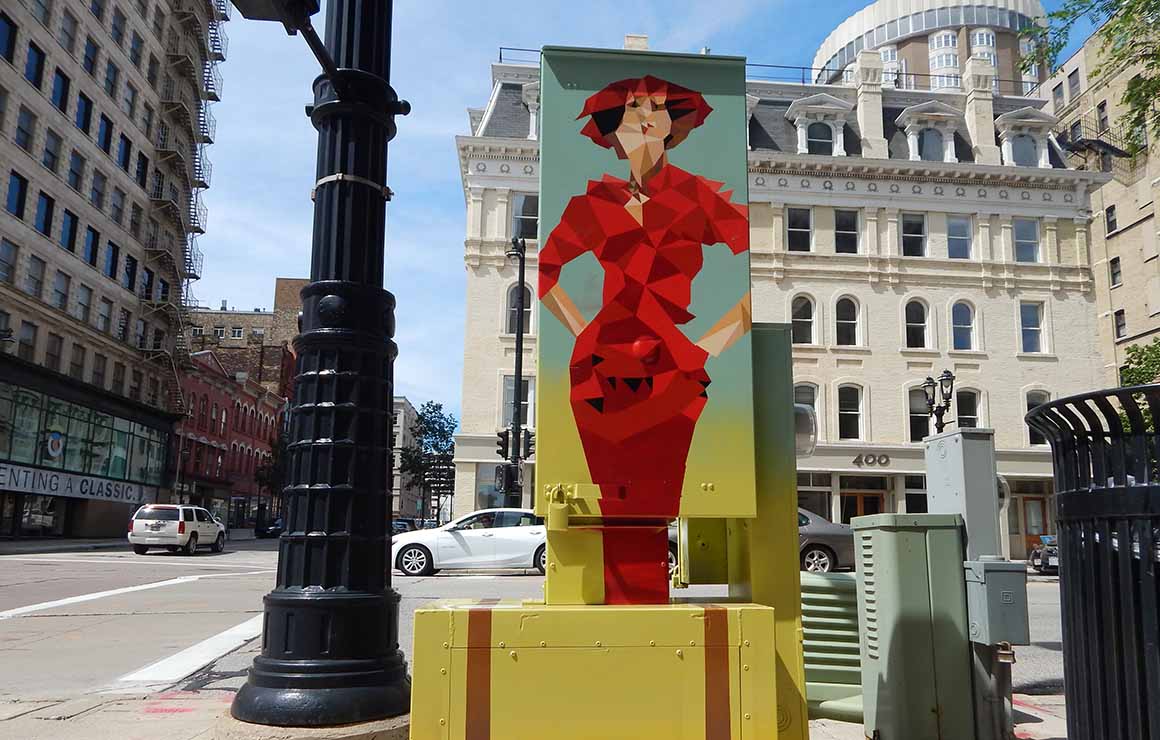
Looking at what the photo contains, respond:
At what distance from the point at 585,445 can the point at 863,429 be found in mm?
30760

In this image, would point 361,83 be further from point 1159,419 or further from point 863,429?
point 863,429

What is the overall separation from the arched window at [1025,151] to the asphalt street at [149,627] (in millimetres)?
21342

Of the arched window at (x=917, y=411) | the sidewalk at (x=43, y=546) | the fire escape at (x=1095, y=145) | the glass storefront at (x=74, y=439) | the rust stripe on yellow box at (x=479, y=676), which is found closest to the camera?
the rust stripe on yellow box at (x=479, y=676)

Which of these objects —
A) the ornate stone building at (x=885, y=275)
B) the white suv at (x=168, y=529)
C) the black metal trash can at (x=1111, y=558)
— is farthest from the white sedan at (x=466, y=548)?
the black metal trash can at (x=1111, y=558)

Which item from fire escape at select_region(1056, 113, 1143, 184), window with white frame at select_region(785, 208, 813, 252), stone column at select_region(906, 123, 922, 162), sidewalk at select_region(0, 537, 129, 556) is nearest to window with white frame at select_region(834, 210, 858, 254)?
window with white frame at select_region(785, 208, 813, 252)

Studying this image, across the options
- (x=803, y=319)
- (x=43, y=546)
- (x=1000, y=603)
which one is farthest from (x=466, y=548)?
(x=43, y=546)

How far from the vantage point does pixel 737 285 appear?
3162 mm

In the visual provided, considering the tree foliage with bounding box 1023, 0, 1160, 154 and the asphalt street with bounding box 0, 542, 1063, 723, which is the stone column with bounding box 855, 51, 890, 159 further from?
the tree foliage with bounding box 1023, 0, 1160, 154

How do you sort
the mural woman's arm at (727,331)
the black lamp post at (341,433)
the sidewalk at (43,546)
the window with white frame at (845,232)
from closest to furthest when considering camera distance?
the mural woman's arm at (727,331) < the black lamp post at (341,433) < the sidewalk at (43,546) < the window with white frame at (845,232)

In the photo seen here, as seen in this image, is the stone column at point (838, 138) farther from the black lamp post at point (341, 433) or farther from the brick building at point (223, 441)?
the brick building at point (223, 441)

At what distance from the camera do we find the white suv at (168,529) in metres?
26.8

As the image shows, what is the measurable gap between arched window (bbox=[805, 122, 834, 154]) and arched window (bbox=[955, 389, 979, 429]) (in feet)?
34.2

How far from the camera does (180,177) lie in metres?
46.6

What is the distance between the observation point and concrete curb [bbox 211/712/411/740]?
3.75 m
